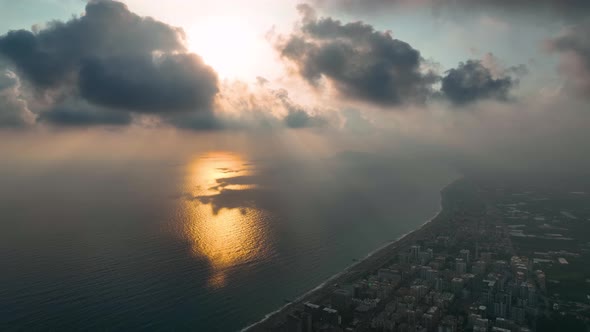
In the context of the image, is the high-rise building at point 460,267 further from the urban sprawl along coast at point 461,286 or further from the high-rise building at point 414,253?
the high-rise building at point 414,253

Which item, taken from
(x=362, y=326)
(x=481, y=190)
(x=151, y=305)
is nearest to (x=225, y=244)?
(x=151, y=305)

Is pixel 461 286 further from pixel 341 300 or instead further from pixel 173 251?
pixel 173 251

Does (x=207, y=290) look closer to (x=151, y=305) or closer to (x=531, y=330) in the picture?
(x=151, y=305)

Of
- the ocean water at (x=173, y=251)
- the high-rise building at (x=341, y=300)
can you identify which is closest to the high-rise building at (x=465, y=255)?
the ocean water at (x=173, y=251)

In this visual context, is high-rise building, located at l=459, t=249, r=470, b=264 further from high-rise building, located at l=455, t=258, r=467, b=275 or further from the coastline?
the coastline

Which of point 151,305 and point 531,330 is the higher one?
point 151,305

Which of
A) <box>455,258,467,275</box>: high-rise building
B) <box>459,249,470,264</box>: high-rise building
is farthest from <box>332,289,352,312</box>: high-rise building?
<box>459,249,470,264</box>: high-rise building
